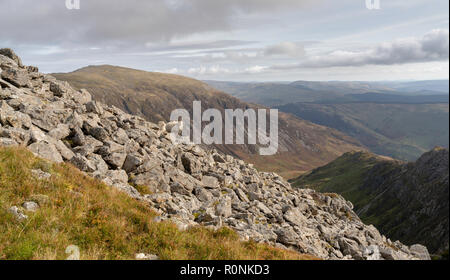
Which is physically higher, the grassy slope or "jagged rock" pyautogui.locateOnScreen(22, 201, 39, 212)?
"jagged rock" pyautogui.locateOnScreen(22, 201, 39, 212)

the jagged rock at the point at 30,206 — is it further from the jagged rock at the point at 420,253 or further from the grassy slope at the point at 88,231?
the jagged rock at the point at 420,253

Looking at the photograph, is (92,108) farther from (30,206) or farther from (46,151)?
(30,206)

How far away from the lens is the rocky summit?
18.1m

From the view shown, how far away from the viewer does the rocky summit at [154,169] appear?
18141 mm

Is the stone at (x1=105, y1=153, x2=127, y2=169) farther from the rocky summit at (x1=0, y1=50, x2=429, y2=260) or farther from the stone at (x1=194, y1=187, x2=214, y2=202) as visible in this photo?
the stone at (x1=194, y1=187, x2=214, y2=202)

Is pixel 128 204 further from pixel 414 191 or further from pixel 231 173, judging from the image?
pixel 414 191

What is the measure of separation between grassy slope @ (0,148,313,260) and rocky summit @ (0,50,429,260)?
202cm

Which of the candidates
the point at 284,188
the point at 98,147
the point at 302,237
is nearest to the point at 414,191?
the point at 284,188

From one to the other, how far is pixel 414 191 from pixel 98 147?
224943 millimetres

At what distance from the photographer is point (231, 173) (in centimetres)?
3331

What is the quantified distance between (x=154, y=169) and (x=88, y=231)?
13.6 metres

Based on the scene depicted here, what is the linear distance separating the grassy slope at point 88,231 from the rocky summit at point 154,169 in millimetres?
2018

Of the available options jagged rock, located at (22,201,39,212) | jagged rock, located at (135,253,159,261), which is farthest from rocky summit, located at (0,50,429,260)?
jagged rock, located at (22,201,39,212)

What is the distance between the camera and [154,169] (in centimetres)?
2361
